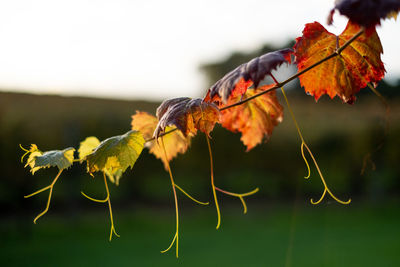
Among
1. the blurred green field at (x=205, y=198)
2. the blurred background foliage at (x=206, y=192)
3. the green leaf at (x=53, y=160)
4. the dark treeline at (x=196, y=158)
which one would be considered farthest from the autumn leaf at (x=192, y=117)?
the dark treeline at (x=196, y=158)

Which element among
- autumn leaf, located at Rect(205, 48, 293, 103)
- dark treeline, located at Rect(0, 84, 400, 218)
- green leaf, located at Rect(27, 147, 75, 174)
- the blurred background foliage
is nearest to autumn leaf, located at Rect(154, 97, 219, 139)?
autumn leaf, located at Rect(205, 48, 293, 103)

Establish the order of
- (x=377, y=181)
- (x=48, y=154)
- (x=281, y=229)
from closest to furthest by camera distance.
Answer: (x=48, y=154), (x=281, y=229), (x=377, y=181)

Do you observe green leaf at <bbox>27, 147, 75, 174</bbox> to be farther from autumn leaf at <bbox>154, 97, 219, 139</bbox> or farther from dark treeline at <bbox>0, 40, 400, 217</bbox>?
dark treeline at <bbox>0, 40, 400, 217</bbox>

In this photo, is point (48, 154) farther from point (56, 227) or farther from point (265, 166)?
point (265, 166)

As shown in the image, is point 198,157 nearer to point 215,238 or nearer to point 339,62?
point 215,238

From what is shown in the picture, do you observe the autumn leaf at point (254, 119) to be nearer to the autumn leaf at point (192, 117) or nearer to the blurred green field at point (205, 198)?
the autumn leaf at point (192, 117)

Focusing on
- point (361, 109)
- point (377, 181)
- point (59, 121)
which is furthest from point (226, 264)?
point (361, 109)
